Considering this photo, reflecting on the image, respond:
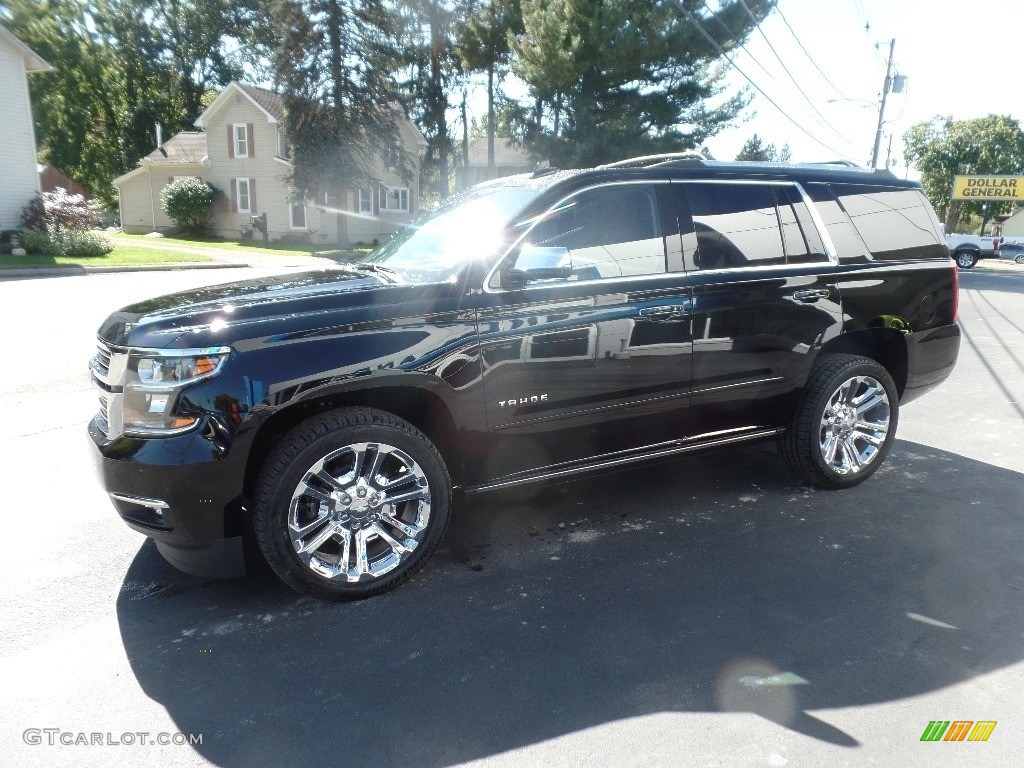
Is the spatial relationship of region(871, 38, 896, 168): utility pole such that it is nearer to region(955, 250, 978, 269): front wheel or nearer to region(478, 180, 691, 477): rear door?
region(955, 250, 978, 269): front wheel

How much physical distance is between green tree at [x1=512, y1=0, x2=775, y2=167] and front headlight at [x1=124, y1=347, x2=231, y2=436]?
24.0m

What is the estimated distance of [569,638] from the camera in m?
3.02

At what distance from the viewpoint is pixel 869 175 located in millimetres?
4809

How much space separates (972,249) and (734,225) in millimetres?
32691

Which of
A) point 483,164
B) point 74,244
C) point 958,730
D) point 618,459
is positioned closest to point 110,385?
point 618,459

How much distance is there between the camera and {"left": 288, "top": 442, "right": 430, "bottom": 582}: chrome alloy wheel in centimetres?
319

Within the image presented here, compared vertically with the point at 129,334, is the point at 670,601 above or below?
below

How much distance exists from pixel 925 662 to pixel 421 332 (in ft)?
8.17

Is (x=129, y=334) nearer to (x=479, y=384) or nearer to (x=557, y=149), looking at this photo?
(x=479, y=384)

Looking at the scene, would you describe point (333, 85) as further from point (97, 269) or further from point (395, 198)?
point (97, 269)

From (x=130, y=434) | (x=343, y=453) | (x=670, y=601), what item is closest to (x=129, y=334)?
(x=130, y=434)

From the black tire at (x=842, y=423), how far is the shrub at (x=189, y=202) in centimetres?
3757

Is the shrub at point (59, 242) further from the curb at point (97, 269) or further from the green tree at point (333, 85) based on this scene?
the green tree at point (333, 85)

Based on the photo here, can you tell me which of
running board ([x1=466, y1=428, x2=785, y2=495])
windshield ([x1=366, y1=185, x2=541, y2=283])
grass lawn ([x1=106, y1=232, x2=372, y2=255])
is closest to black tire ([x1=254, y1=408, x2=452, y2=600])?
running board ([x1=466, y1=428, x2=785, y2=495])
